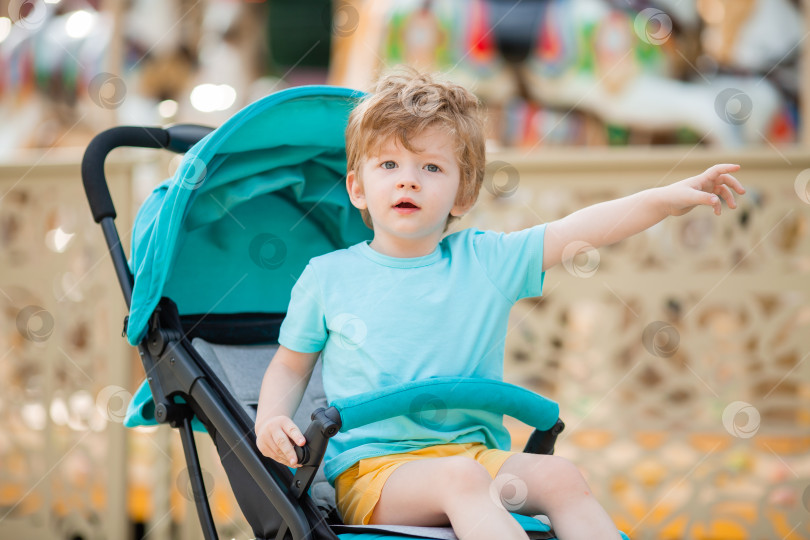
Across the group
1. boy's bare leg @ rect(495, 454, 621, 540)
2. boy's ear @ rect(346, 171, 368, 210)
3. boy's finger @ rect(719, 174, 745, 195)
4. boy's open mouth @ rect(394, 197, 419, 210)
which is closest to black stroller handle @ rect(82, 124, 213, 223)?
boy's ear @ rect(346, 171, 368, 210)

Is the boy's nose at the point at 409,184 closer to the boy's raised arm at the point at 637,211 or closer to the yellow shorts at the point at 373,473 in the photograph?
the boy's raised arm at the point at 637,211

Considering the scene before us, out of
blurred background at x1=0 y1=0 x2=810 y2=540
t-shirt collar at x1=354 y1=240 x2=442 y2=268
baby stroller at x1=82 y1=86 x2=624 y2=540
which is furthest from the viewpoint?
blurred background at x1=0 y1=0 x2=810 y2=540

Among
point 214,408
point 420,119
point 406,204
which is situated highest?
point 420,119

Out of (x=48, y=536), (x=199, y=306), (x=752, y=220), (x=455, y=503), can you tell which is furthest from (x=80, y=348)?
(x=752, y=220)

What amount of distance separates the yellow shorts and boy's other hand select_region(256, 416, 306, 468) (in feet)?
0.50

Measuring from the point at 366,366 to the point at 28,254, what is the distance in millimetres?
2042

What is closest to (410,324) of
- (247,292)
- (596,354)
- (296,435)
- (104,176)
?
(296,435)

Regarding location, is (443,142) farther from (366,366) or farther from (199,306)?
(199,306)

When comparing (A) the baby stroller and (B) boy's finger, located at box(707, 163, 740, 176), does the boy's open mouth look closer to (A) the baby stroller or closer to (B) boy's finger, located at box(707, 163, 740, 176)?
(A) the baby stroller

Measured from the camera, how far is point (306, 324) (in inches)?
59.2

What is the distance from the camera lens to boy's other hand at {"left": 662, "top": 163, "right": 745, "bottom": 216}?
135cm

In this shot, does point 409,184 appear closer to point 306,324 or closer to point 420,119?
point 420,119

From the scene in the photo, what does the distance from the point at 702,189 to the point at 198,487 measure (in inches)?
41.8

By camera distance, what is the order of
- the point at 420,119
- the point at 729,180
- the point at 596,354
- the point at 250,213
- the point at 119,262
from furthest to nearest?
the point at 596,354
the point at 250,213
the point at 119,262
the point at 420,119
the point at 729,180
